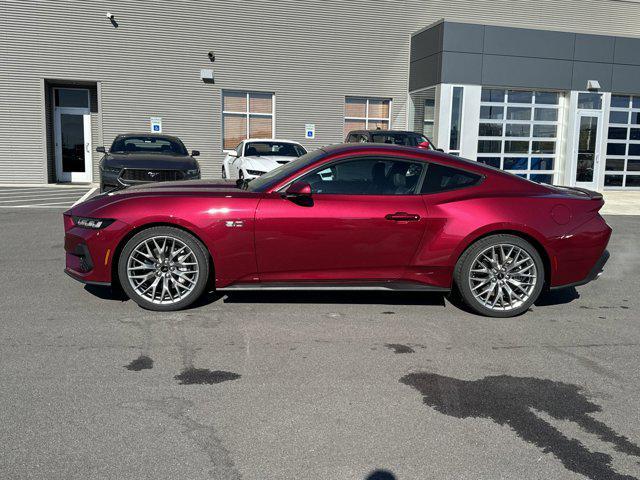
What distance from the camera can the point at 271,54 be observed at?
67.2 feet

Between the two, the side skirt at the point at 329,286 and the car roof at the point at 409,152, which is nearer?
the side skirt at the point at 329,286

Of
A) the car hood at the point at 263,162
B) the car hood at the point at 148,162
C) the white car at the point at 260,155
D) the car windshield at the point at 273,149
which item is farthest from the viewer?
the car windshield at the point at 273,149

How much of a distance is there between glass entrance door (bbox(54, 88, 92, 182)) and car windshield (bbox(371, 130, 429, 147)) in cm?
1063

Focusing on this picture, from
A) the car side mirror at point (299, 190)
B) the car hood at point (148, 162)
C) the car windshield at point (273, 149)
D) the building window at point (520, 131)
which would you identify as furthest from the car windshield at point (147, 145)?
the building window at point (520, 131)

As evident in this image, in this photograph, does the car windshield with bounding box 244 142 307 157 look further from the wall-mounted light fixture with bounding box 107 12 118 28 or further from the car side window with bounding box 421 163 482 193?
the car side window with bounding box 421 163 482 193

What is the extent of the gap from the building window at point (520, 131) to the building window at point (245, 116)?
22.6ft

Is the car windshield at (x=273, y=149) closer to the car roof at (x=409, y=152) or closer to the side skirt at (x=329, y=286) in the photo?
the car roof at (x=409, y=152)

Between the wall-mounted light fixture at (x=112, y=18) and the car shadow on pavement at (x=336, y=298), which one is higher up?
the wall-mounted light fixture at (x=112, y=18)

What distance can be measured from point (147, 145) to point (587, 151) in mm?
14271

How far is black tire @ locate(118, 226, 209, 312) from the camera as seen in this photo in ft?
18.0

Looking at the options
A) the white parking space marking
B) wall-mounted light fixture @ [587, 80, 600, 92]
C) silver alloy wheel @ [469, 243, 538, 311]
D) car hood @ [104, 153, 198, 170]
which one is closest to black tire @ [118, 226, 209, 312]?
silver alloy wheel @ [469, 243, 538, 311]

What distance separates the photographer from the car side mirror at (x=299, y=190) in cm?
540

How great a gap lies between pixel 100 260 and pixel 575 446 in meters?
4.02

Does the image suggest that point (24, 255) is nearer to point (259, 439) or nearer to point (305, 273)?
point (305, 273)
